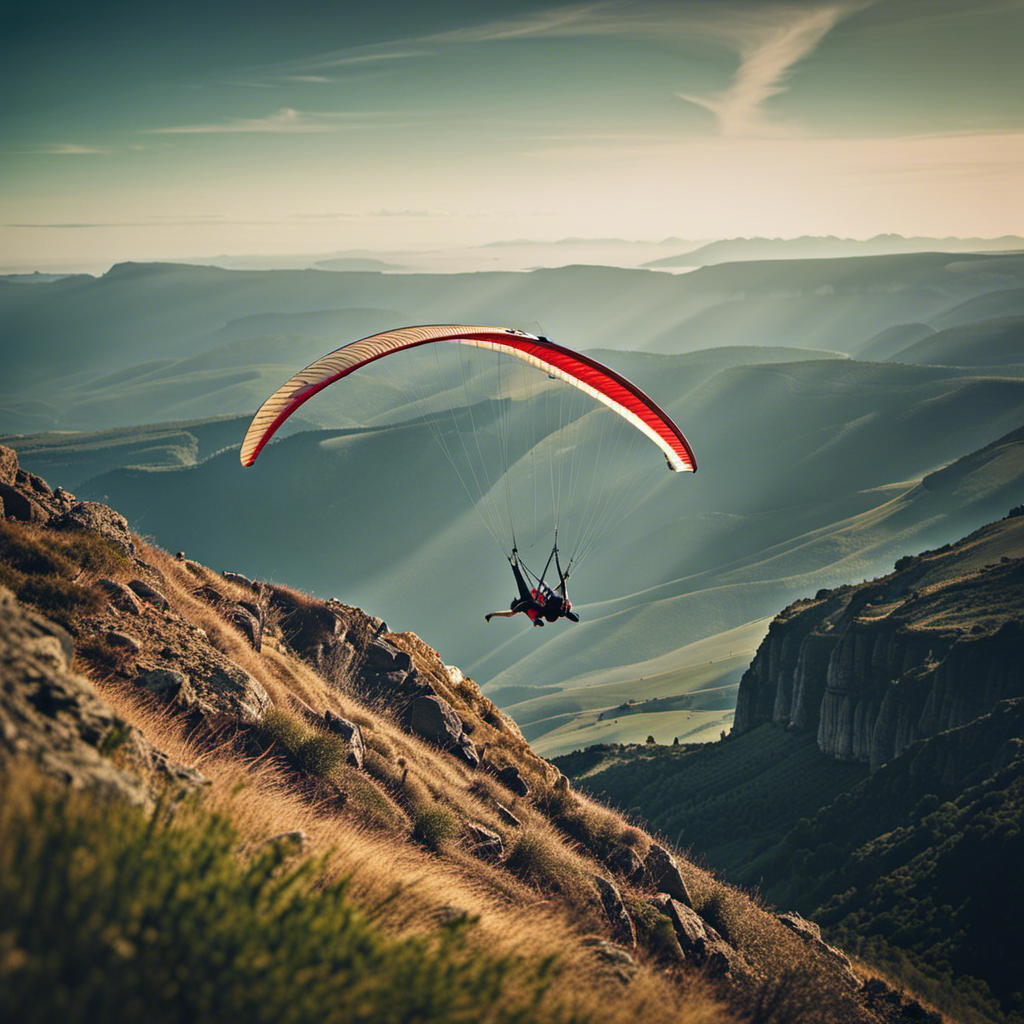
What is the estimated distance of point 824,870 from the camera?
68688mm

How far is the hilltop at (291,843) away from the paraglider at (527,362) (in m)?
3.97

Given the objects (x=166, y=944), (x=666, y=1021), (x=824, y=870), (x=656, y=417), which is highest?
(x=656, y=417)

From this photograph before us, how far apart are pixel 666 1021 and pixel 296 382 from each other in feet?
43.5

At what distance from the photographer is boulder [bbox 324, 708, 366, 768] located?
610 inches

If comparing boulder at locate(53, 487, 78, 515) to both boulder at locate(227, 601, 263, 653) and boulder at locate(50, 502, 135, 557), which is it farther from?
boulder at locate(227, 601, 263, 653)

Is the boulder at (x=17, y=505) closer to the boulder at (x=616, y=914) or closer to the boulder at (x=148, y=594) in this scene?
the boulder at (x=148, y=594)

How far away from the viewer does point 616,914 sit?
14.4 metres

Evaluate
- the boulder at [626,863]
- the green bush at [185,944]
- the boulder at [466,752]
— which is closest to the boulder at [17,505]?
the green bush at [185,944]

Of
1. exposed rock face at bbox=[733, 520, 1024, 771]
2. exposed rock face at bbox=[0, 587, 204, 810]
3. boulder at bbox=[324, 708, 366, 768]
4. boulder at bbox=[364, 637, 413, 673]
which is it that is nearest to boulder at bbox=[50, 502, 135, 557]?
boulder at bbox=[324, 708, 366, 768]

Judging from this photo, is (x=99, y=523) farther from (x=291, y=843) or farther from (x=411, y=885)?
(x=291, y=843)

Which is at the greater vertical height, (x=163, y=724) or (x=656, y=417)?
(x=656, y=417)

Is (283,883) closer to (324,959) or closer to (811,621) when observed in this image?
(324,959)

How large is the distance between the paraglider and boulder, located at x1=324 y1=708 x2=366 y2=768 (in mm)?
3701

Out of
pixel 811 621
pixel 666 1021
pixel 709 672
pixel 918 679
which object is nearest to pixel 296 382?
pixel 666 1021
